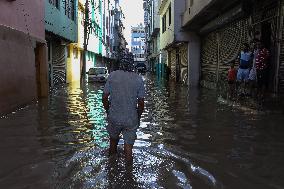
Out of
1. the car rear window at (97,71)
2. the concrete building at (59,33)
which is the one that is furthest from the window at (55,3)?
the car rear window at (97,71)

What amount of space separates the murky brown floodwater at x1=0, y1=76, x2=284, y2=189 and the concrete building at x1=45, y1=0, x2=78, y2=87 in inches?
475

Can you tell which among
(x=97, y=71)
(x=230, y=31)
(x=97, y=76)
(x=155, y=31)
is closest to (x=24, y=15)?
(x=230, y=31)

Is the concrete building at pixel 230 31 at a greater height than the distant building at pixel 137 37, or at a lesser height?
lesser

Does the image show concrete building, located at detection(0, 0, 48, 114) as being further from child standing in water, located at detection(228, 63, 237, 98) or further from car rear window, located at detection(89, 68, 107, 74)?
car rear window, located at detection(89, 68, 107, 74)

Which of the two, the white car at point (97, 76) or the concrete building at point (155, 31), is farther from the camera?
the concrete building at point (155, 31)

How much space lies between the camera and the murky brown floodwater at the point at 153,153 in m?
5.26

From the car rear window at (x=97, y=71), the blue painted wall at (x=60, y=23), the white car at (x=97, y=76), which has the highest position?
the blue painted wall at (x=60, y=23)

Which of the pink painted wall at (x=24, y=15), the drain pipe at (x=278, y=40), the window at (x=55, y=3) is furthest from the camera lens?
the window at (x=55, y=3)

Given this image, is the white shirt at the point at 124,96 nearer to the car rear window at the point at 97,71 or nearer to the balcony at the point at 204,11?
the balcony at the point at 204,11

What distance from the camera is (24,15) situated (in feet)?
46.4

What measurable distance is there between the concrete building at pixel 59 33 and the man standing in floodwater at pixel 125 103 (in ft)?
51.7

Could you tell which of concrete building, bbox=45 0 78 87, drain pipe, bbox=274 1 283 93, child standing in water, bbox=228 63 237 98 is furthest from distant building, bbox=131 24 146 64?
drain pipe, bbox=274 1 283 93

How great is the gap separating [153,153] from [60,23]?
19.8 m

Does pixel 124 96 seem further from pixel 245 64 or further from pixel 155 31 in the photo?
pixel 155 31
